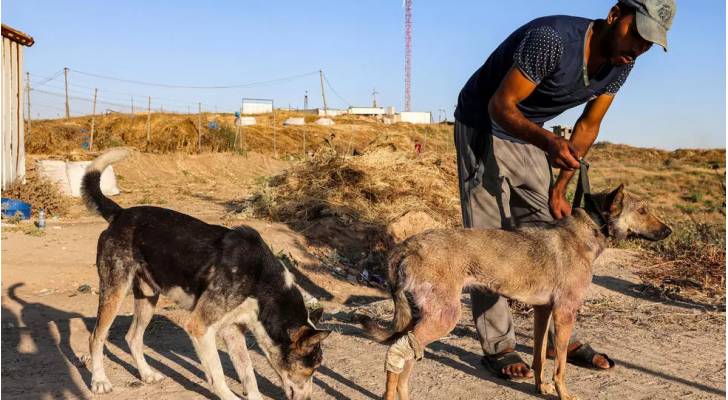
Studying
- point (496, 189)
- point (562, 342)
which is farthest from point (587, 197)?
point (562, 342)

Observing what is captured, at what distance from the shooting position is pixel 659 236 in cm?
495

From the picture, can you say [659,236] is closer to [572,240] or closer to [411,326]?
[572,240]

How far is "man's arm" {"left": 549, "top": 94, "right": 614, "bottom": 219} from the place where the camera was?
530 centimetres

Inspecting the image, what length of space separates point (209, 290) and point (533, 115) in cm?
281

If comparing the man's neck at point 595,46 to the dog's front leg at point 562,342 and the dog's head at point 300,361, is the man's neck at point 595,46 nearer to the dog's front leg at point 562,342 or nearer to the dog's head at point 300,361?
the dog's front leg at point 562,342

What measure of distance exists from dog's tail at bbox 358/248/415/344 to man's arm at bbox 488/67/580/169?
47.3 inches

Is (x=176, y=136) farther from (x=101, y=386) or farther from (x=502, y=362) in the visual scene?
(x=502, y=362)

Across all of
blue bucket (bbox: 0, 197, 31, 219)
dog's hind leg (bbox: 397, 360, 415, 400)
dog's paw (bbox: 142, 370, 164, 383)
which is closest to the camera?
dog's hind leg (bbox: 397, 360, 415, 400)

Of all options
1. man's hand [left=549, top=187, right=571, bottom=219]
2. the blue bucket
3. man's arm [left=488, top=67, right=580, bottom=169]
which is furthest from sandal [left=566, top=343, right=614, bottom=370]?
the blue bucket

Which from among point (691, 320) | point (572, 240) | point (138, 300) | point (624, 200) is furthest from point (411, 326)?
point (691, 320)

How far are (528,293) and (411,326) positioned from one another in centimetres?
92

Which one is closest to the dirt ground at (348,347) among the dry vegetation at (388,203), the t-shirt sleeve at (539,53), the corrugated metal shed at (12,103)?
the dry vegetation at (388,203)

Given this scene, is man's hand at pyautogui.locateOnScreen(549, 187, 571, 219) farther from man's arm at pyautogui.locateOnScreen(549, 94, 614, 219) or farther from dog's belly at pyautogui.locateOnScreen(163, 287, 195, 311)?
dog's belly at pyautogui.locateOnScreen(163, 287, 195, 311)

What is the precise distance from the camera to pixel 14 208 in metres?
13.4
